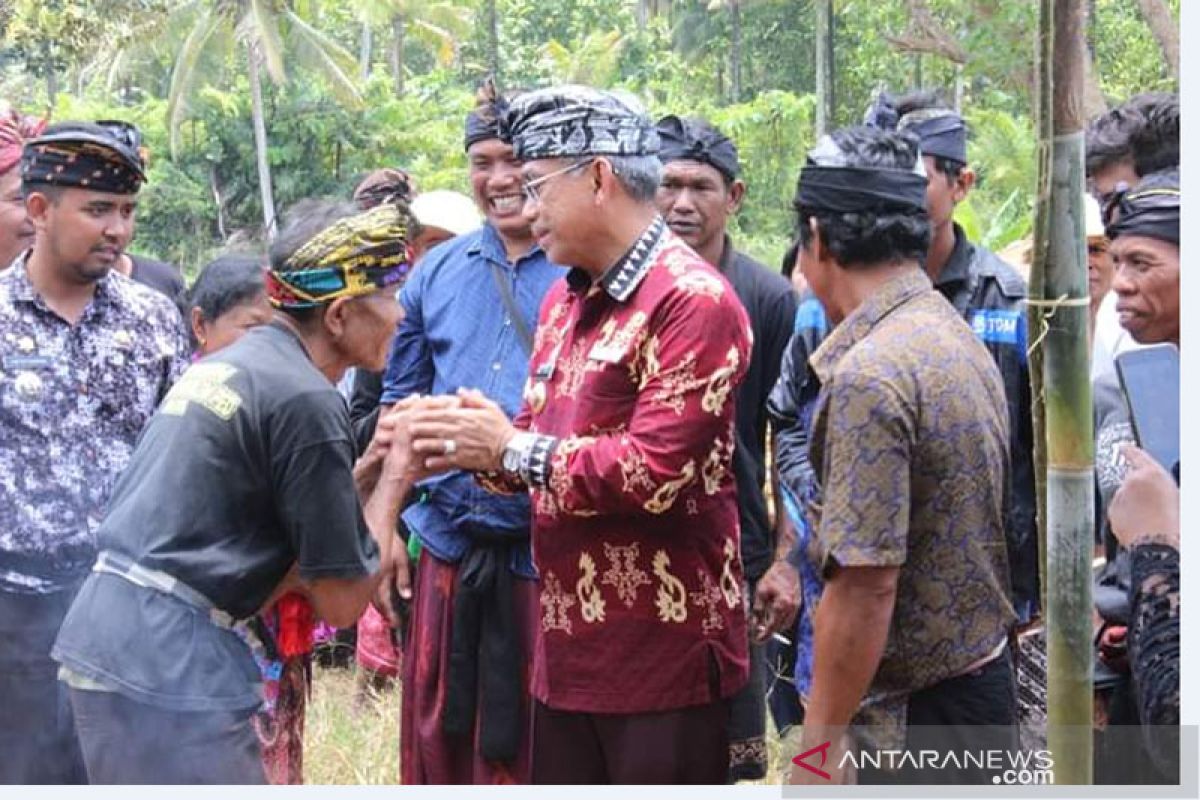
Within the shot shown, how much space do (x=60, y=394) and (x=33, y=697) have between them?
0.81 metres

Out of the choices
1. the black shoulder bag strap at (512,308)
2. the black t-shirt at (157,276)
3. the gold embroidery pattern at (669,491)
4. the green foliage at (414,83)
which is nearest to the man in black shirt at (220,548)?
the gold embroidery pattern at (669,491)

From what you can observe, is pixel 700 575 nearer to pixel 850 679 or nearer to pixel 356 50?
pixel 850 679

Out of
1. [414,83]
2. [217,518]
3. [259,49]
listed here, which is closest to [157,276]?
[217,518]

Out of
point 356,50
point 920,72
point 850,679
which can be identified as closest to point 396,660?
point 850,679

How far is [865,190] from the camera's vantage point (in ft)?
10.6

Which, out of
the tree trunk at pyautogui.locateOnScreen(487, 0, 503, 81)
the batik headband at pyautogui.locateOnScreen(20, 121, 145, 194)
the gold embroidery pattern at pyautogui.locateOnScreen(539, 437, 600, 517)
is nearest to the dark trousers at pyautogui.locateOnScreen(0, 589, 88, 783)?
the batik headband at pyautogui.locateOnScreen(20, 121, 145, 194)

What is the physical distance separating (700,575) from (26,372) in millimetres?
1927

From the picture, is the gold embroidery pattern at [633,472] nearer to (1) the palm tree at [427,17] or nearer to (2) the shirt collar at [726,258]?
(2) the shirt collar at [726,258]

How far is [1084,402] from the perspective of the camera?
9.50ft

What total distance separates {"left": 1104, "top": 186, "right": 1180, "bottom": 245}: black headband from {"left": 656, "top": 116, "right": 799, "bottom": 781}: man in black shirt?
1.42 meters

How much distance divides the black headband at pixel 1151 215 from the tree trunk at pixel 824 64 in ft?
74.6

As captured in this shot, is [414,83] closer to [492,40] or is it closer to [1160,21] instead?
[492,40]

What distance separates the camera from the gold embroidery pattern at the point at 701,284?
3.40 metres

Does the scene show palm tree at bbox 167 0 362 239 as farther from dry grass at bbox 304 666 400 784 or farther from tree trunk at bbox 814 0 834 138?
dry grass at bbox 304 666 400 784
